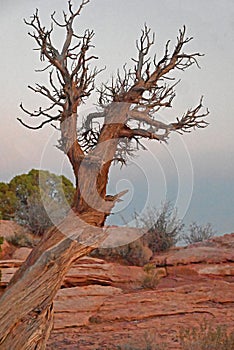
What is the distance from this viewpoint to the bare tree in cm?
A: 573

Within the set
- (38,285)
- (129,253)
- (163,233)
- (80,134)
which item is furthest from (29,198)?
(38,285)

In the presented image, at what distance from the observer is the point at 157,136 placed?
6832 millimetres

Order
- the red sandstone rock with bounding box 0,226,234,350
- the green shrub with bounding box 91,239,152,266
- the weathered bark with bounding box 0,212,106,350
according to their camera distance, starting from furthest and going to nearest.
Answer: the green shrub with bounding box 91,239,152,266, the red sandstone rock with bounding box 0,226,234,350, the weathered bark with bounding box 0,212,106,350

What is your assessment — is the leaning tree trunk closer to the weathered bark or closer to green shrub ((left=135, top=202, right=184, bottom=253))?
the weathered bark

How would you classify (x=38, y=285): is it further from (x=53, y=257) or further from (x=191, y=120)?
(x=191, y=120)

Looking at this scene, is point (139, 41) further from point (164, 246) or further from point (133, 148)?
point (164, 246)

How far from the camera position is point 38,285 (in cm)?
571

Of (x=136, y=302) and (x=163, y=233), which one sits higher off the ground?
(x=163, y=233)

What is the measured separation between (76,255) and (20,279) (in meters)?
0.68

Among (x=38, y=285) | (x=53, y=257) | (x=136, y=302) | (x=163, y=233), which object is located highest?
(x=163, y=233)

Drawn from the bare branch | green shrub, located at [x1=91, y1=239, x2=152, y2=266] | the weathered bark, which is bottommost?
the weathered bark

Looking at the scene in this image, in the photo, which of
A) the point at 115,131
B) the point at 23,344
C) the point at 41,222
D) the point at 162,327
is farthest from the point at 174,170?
the point at 41,222

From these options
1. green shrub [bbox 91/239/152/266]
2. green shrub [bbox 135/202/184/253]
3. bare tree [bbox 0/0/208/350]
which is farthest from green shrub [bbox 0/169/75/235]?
bare tree [bbox 0/0/208/350]

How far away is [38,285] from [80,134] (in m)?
2.40
